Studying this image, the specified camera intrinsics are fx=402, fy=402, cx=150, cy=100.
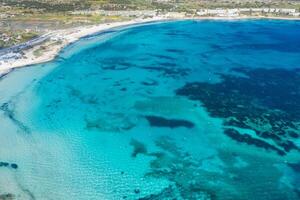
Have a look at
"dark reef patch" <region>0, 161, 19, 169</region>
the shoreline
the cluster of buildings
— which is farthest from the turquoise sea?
the cluster of buildings

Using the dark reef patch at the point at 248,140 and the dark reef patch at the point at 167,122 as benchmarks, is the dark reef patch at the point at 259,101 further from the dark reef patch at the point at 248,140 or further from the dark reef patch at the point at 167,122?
the dark reef patch at the point at 167,122

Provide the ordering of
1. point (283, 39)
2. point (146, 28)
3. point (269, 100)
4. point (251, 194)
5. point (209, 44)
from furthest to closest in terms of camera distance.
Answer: point (146, 28), point (283, 39), point (209, 44), point (269, 100), point (251, 194)

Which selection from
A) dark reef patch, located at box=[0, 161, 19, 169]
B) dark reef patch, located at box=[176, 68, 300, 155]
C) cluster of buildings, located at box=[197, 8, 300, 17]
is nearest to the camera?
dark reef patch, located at box=[0, 161, 19, 169]

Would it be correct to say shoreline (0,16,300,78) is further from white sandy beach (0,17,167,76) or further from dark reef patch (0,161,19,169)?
dark reef patch (0,161,19,169)

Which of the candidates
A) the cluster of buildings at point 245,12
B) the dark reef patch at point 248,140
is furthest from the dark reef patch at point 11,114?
the cluster of buildings at point 245,12

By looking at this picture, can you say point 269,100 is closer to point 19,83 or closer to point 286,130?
point 286,130

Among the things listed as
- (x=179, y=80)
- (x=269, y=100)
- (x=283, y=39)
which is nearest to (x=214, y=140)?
(x=269, y=100)
